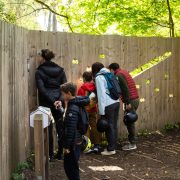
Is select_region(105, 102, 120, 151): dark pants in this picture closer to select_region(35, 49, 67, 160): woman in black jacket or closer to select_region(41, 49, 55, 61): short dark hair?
select_region(35, 49, 67, 160): woman in black jacket

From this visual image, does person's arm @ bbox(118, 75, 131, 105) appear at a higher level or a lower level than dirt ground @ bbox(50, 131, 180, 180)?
higher

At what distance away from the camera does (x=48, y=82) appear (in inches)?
304

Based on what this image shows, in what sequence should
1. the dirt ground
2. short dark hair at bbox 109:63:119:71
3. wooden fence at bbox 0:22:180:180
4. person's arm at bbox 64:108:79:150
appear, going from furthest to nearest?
short dark hair at bbox 109:63:119:71 → the dirt ground → wooden fence at bbox 0:22:180:180 → person's arm at bbox 64:108:79:150

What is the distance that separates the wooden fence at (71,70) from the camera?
583 centimetres

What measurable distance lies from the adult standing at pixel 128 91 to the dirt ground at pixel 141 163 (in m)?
0.25

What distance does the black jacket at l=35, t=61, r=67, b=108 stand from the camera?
7.64 m

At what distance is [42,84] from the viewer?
25.1 ft

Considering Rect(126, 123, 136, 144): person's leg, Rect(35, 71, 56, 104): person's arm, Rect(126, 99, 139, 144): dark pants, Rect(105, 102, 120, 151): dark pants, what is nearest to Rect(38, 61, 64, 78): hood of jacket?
Rect(35, 71, 56, 104): person's arm

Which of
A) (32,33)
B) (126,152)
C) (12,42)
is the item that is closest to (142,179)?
(126,152)

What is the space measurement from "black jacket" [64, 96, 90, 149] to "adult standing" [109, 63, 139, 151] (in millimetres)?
2994

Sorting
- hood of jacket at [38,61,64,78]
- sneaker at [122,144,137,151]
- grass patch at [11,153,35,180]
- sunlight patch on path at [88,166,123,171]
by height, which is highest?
hood of jacket at [38,61,64,78]

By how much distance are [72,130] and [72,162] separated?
0.48 meters

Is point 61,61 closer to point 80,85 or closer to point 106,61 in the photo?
point 80,85

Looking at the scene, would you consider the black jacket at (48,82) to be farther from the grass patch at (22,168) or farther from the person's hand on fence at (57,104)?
the grass patch at (22,168)
